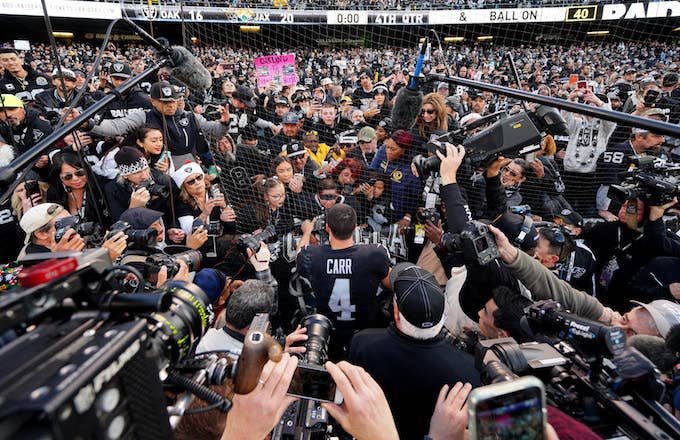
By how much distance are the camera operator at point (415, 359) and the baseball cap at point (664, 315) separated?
2.81 feet

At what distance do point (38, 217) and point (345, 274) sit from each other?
6.13 feet

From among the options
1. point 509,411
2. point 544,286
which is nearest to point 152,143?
point 544,286

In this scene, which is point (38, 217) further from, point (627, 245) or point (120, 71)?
point (627, 245)

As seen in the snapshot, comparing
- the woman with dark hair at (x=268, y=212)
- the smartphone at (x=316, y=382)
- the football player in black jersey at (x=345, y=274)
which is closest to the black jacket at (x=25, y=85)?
the woman with dark hair at (x=268, y=212)

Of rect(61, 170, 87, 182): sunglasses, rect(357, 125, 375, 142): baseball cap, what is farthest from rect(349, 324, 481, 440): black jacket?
rect(357, 125, 375, 142): baseball cap

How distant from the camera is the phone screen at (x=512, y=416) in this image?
85cm

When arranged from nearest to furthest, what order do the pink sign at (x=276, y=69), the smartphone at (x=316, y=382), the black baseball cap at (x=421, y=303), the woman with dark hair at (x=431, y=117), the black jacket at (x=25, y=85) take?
the smartphone at (x=316, y=382), the black baseball cap at (x=421, y=303), the woman with dark hair at (x=431, y=117), the black jacket at (x=25, y=85), the pink sign at (x=276, y=69)

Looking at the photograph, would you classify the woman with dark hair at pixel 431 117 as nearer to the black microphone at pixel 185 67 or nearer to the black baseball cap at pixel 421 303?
the black microphone at pixel 185 67

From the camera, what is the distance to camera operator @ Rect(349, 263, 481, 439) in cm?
164

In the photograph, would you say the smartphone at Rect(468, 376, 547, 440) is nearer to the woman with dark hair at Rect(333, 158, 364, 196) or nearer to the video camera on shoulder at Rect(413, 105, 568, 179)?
the video camera on shoulder at Rect(413, 105, 568, 179)

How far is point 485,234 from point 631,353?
0.94m

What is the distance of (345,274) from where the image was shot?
2326 millimetres

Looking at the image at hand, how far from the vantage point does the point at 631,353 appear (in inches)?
45.2

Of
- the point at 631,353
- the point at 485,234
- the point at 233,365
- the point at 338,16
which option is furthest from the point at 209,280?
the point at 338,16
